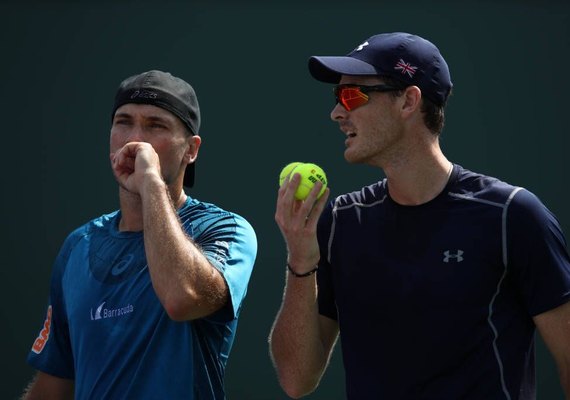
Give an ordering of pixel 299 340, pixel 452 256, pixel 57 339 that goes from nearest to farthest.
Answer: pixel 452 256 → pixel 299 340 → pixel 57 339

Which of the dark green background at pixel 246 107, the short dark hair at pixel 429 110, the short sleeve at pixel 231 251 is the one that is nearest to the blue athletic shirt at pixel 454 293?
the short dark hair at pixel 429 110

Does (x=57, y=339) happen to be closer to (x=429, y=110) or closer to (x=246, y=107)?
(x=429, y=110)

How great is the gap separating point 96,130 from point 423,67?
12.6ft

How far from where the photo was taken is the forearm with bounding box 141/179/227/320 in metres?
2.72

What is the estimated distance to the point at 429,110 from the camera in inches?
124

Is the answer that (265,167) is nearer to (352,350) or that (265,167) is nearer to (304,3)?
(304,3)

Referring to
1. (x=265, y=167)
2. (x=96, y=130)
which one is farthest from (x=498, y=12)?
(x=96, y=130)

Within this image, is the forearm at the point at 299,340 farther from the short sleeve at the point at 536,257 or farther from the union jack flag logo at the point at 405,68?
the union jack flag logo at the point at 405,68

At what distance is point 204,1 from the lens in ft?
21.2

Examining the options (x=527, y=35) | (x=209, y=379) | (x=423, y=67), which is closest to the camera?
(x=209, y=379)

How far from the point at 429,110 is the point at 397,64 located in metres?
0.20

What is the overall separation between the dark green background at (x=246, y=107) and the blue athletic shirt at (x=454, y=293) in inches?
127

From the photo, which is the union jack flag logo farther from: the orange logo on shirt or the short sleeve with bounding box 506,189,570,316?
the orange logo on shirt

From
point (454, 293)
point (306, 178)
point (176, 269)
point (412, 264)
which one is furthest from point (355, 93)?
point (176, 269)
